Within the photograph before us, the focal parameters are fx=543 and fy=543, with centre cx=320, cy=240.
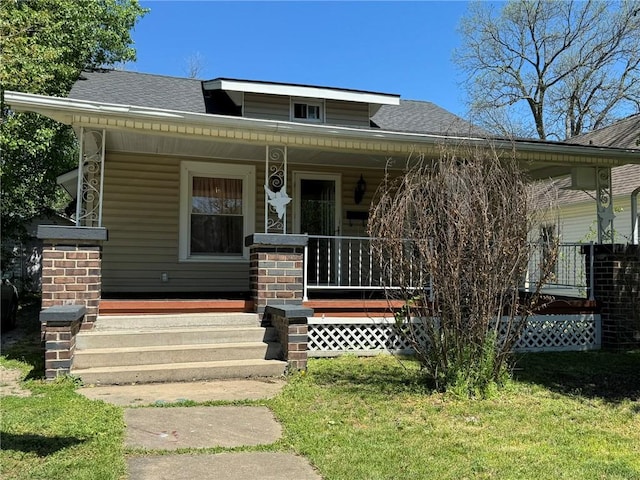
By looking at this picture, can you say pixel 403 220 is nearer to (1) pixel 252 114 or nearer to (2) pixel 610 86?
(1) pixel 252 114

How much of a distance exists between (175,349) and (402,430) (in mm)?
2977

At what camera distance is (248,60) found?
17.6 m

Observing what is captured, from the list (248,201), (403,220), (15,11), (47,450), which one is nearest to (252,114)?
(248,201)

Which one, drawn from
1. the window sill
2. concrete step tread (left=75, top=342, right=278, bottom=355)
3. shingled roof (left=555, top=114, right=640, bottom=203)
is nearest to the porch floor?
concrete step tread (left=75, top=342, right=278, bottom=355)

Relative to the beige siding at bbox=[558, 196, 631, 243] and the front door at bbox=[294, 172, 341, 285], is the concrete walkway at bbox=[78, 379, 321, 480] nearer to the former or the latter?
the front door at bbox=[294, 172, 341, 285]

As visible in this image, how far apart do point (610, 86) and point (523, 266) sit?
79.5ft

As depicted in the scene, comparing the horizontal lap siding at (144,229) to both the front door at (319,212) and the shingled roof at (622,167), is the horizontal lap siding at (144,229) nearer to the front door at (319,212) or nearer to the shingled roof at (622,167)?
the front door at (319,212)

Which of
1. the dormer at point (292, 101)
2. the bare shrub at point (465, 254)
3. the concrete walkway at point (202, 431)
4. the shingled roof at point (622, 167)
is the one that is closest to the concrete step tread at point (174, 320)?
the concrete walkway at point (202, 431)

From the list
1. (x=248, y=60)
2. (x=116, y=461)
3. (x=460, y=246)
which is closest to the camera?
(x=116, y=461)

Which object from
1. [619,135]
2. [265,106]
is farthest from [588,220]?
[265,106]

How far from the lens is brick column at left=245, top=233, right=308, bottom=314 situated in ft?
23.1

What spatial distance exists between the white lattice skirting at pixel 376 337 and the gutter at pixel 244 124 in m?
2.55

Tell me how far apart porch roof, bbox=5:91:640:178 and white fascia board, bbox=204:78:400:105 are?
1.34 m

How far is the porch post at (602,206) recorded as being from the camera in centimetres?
883
